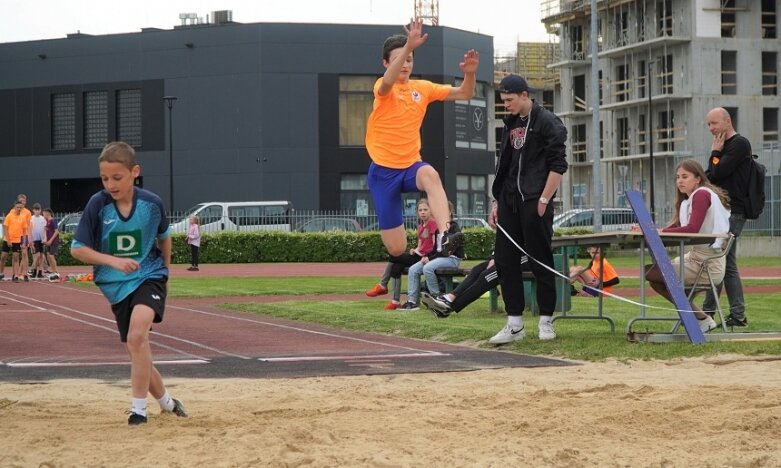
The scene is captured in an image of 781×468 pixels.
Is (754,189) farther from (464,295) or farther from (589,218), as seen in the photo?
(589,218)

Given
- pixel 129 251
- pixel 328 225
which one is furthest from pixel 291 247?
pixel 129 251

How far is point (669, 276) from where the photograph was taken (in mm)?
11125

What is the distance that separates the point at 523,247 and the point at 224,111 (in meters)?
48.4

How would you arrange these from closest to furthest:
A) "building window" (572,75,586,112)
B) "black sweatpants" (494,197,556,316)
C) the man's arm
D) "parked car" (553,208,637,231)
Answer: the man's arm < "black sweatpants" (494,197,556,316) < "parked car" (553,208,637,231) < "building window" (572,75,586,112)

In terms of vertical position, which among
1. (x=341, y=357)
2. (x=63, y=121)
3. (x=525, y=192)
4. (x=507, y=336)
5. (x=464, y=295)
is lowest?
(x=341, y=357)

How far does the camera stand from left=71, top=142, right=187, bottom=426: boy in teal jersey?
22.9 feet

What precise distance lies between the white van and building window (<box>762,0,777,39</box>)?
34886 millimetres

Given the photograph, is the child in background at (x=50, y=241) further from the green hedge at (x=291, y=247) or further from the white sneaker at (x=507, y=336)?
the white sneaker at (x=507, y=336)

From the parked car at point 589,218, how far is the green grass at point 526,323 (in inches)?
978

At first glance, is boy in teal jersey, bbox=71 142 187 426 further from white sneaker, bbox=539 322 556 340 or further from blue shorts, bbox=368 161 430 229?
white sneaker, bbox=539 322 556 340

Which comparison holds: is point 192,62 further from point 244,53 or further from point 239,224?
point 239,224

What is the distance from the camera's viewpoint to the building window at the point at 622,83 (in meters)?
75.5

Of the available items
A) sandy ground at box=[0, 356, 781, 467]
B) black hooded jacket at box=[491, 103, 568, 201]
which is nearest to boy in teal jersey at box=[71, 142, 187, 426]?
sandy ground at box=[0, 356, 781, 467]

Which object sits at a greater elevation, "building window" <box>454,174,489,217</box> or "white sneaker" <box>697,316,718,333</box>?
Answer: "building window" <box>454,174,489,217</box>
